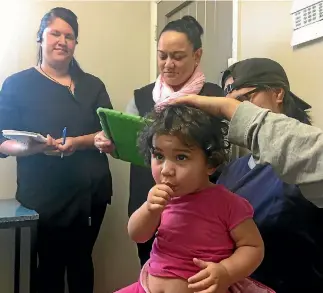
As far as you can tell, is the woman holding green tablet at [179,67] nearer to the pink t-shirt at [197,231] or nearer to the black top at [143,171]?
the black top at [143,171]

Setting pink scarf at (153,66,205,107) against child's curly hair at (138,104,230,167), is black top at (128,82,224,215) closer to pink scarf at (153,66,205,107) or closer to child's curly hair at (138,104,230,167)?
pink scarf at (153,66,205,107)

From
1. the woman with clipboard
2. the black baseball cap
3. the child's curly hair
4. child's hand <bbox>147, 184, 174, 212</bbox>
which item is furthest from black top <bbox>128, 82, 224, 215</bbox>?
child's hand <bbox>147, 184, 174, 212</bbox>

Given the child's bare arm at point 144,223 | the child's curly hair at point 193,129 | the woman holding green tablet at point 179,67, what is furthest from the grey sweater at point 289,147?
the woman holding green tablet at point 179,67

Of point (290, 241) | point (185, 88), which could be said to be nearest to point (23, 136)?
point (185, 88)

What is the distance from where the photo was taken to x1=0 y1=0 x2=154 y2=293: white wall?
2072mm

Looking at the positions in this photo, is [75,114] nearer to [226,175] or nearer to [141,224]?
[226,175]

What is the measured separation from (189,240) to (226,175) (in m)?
0.36

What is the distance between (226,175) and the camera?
1168 millimetres

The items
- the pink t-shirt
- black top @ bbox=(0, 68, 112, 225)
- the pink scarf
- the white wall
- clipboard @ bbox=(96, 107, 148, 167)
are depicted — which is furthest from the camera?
the white wall

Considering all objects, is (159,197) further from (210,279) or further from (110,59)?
(110,59)

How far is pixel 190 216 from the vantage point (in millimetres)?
863

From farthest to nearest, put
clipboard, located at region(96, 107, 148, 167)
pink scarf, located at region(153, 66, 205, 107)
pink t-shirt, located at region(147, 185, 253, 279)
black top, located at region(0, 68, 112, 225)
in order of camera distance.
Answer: black top, located at region(0, 68, 112, 225) → pink scarf, located at region(153, 66, 205, 107) → clipboard, located at region(96, 107, 148, 167) → pink t-shirt, located at region(147, 185, 253, 279)

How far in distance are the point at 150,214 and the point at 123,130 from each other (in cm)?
33

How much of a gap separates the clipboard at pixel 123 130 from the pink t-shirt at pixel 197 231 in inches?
8.8
